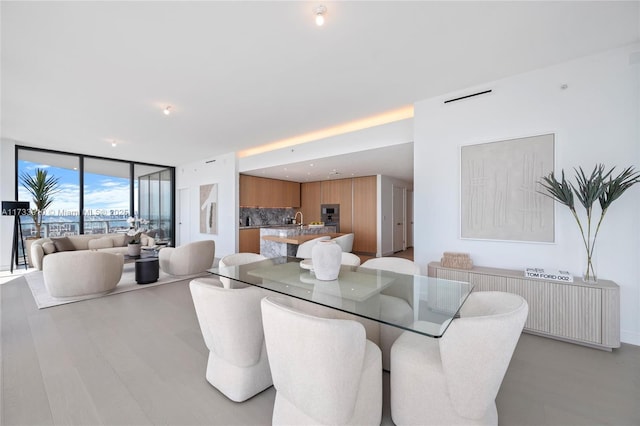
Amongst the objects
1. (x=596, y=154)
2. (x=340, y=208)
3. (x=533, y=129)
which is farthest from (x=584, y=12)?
(x=340, y=208)

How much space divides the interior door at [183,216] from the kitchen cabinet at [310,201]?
3799 mm

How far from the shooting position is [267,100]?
12.5 feet

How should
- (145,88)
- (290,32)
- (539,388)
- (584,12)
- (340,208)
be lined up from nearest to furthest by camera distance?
1. (539,388)
2. (584,12)
3. (290,32)
4. (145,88)
5. (340,208)

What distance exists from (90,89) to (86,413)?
3.67m

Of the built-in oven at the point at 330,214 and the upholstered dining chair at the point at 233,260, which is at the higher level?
the built-in oven at the point at 330,214

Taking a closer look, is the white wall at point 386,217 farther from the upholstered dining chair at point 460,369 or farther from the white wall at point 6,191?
the white wall at point 6,191

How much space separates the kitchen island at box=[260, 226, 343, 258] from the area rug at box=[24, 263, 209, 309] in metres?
1.56

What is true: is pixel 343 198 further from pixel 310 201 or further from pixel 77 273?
pixel 77 273

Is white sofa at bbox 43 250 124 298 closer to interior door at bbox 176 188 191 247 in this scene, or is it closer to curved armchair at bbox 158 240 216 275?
curved armchair at bbox 158 240 216 275

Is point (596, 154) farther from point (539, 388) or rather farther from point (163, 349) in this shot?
point (163, 349)

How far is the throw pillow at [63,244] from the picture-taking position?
5.35 m

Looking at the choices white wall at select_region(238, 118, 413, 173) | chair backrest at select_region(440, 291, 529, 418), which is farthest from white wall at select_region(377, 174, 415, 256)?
chair backrest at select_region(440, 291, 529, 418)

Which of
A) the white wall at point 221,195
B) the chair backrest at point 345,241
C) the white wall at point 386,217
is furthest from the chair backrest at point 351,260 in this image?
the white wall at point 221,195

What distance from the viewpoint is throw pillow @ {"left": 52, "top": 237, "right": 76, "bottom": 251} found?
17.6 feet
